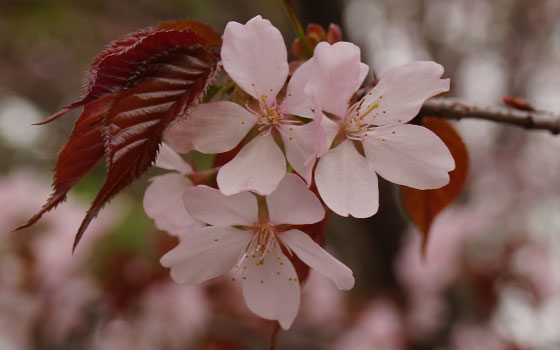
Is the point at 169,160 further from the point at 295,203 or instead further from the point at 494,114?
the point at 494,114

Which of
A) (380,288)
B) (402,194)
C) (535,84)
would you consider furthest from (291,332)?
(535,84)

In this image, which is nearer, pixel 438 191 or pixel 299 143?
pixel 299 143

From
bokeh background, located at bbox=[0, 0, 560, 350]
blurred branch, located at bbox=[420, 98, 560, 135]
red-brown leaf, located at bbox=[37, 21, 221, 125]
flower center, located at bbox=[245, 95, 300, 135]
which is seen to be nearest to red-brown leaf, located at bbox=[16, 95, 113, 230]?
red-brown leaf, located at bbox=[37, 21, 221, 125]

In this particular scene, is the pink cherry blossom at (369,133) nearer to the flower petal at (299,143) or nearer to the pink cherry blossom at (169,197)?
the flower petal at (299,143)

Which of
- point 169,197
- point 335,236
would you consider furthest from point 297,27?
point 335,236

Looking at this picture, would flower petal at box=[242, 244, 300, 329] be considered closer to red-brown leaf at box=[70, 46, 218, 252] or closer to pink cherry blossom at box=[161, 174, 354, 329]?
pink cherry blossom at box=[161, 174, 354, 329]

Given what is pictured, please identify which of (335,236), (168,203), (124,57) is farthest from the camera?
(335,236)
